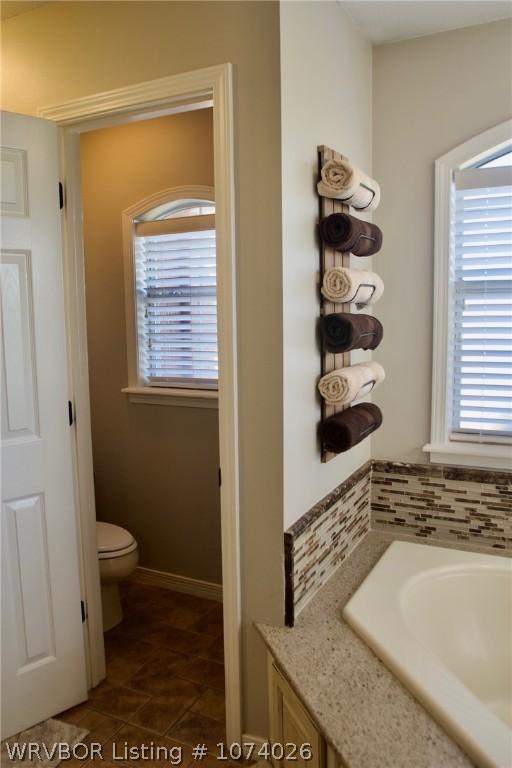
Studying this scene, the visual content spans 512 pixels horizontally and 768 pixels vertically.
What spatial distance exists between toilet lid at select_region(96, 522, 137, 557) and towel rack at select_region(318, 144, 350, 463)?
1205 mm

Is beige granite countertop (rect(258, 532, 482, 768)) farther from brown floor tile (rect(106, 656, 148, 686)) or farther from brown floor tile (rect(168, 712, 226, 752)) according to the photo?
brown floor tile (rect(106, 656, 148, 686))

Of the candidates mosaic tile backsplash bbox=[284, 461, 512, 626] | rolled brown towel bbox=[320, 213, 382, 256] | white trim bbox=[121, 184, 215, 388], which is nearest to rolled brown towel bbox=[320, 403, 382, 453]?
mosaic tile backsplash bbox=[284, 461, 512, 626]

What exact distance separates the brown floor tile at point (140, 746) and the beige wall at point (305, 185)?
943 millimetres

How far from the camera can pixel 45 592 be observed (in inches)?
83.7

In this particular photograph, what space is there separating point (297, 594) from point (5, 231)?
5.03 feet

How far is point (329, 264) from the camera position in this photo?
1963 mm

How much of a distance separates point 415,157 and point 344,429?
3.86 feet

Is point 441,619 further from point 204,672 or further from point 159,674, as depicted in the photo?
point 159,674

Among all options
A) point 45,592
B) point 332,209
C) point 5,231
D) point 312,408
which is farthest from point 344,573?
point 5,231

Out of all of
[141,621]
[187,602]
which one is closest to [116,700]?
[141,621]

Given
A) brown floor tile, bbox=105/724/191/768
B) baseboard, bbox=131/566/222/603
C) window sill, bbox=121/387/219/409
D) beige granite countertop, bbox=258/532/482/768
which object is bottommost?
brown floor tile, bbox=105/724/191/768

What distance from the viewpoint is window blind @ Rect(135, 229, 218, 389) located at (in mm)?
2941

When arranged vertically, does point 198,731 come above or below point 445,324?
below

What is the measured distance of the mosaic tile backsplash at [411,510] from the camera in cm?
206
